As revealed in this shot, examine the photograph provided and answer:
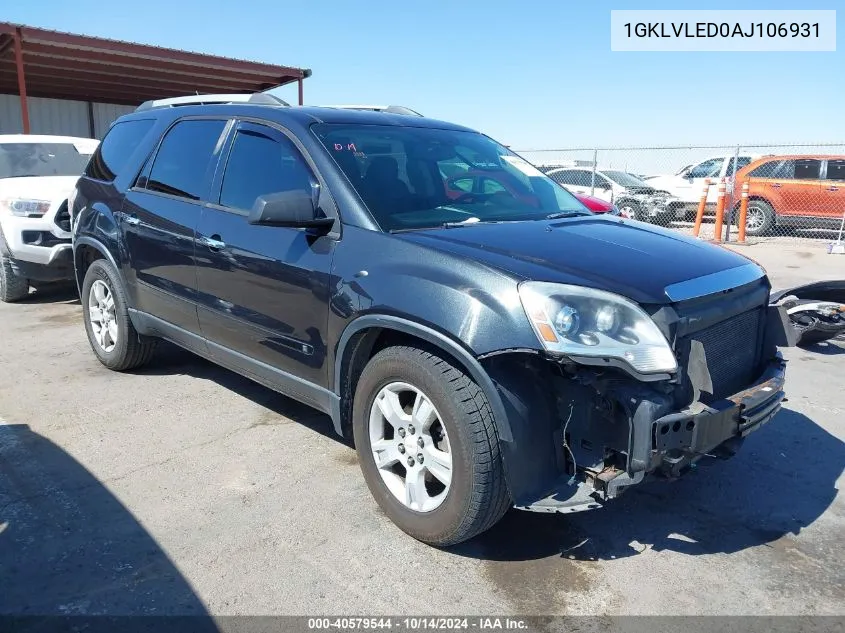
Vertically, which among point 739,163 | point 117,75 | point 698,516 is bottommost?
point 698,516

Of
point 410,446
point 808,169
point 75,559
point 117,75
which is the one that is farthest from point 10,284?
→ point 808,169

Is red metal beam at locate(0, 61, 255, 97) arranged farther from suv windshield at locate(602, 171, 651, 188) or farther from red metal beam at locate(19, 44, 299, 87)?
suv windshield at locate(602, 171, 651, 188)

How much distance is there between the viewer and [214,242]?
3.79 metres

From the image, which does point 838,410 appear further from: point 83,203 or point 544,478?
point 83,203

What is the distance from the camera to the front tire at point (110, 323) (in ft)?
16.1

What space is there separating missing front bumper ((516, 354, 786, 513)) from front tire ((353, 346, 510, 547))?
23cm

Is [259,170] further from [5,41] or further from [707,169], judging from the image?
[707,169]

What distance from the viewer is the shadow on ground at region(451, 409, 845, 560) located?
118 inches

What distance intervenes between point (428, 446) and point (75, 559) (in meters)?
1.53

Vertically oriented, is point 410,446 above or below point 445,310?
below

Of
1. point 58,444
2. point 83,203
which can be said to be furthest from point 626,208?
point 58,444

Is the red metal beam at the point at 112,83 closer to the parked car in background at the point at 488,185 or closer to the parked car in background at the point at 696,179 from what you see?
the parked car in background at the point at 696,179

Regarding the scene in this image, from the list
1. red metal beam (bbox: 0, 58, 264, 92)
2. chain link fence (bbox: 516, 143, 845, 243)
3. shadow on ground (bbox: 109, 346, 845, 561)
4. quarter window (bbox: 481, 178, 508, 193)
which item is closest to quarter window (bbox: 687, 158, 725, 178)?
chain link fence (bbox: 516, 143, 845, 243)

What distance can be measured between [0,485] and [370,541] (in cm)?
195
